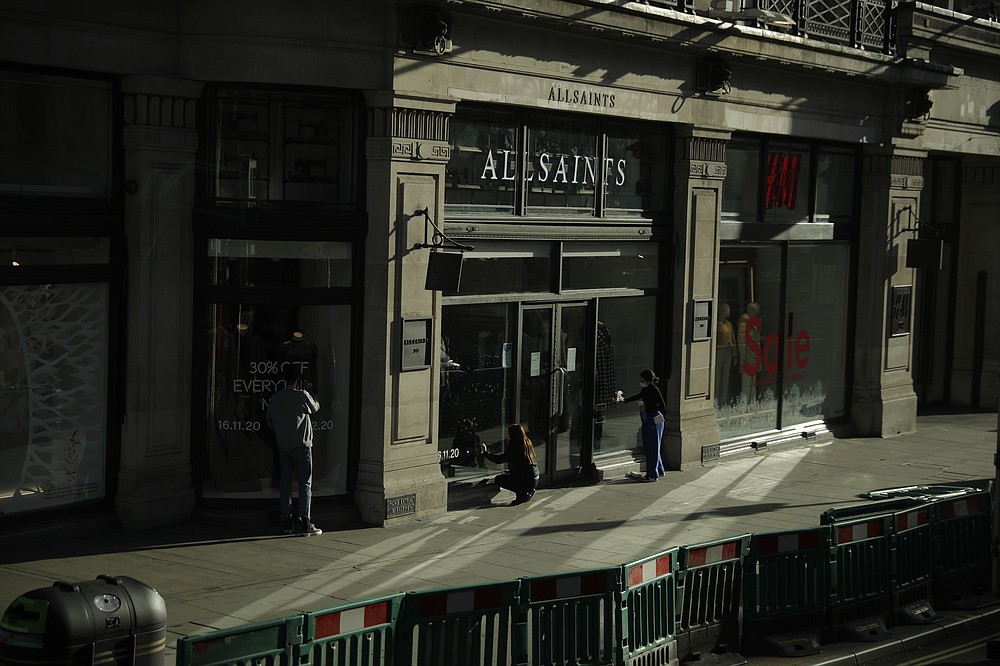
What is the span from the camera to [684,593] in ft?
35.8

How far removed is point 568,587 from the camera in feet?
32.0

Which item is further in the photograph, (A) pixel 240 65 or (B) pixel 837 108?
(B) pixel 837 108

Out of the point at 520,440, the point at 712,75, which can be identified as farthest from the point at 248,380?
the point at 712,75

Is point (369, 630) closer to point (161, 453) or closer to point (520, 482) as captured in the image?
point (161, 453)

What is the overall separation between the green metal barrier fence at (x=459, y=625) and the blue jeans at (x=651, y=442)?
926 centimetres

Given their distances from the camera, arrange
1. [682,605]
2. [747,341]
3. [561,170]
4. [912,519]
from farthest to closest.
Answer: [747,341] → [561,170] → [912,519] → [682,605]

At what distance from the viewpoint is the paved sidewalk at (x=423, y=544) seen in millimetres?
12328

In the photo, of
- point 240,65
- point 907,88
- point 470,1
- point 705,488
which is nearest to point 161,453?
point 240,65

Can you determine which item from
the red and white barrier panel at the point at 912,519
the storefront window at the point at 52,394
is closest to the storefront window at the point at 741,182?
the red and white barrier panel at the point at 912,519

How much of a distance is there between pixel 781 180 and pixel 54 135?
40.7ft

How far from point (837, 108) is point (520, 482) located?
9772mm

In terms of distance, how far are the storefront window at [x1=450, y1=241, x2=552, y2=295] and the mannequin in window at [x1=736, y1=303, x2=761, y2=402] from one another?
16.8 feet

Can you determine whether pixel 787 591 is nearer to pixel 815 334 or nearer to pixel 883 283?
pixel 815 334

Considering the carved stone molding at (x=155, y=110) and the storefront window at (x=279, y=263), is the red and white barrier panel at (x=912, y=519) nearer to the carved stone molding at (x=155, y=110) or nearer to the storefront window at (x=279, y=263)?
the storefront window at (x=279, y=263)
